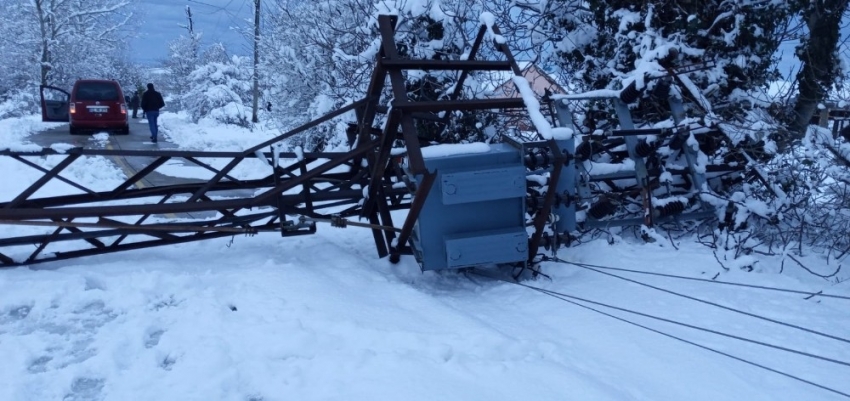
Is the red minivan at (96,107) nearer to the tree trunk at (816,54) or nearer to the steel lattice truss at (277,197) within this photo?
the steel lattice truss at (277,197)

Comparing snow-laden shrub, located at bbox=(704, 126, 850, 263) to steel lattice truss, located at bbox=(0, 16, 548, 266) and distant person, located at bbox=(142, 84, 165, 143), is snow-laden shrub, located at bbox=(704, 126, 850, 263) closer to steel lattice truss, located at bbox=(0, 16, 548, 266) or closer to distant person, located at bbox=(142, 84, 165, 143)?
steel lattice truss, located at bbox=(0, 16, 548, 266)

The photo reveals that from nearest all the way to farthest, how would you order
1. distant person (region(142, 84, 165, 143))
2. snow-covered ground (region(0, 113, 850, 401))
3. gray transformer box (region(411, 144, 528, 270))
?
snow-covered ground (region(0, 113, 850, 401)) < gray transformer box (region(411, 144, 528, 270)) < distant person (region(142, 84, 165, 143))

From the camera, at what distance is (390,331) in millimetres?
4078

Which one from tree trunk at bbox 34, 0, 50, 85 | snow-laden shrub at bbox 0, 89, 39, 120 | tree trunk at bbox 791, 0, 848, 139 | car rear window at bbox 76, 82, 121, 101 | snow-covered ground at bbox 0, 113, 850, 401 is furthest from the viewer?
tree trunk at bbox 34, 0, 50, 85

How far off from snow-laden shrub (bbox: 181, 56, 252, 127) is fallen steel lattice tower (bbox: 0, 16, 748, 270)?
25158 mm

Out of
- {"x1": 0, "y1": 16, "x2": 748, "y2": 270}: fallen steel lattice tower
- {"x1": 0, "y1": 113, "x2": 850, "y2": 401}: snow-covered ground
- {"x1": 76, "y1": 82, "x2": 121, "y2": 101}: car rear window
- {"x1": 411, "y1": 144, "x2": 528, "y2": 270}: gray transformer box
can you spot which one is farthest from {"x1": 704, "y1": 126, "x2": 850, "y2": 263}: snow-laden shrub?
{"x1": 76, "y1": 82, "x2": 121, "y2": 101}: car rear window

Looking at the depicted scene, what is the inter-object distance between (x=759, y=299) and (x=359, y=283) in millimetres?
2871

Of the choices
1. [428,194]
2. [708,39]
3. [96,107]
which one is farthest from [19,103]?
[428,194]

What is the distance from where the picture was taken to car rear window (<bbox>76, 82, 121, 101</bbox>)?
2172 centimetres

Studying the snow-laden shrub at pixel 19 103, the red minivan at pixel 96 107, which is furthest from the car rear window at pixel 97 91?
the snow-laden shrub at pixel 19 103

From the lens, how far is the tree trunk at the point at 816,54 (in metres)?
7.59

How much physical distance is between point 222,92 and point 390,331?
30.7m

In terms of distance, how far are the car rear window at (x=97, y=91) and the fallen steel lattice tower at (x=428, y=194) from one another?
670 inches

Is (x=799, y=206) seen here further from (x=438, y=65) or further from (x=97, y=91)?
(x=97, y=91)
